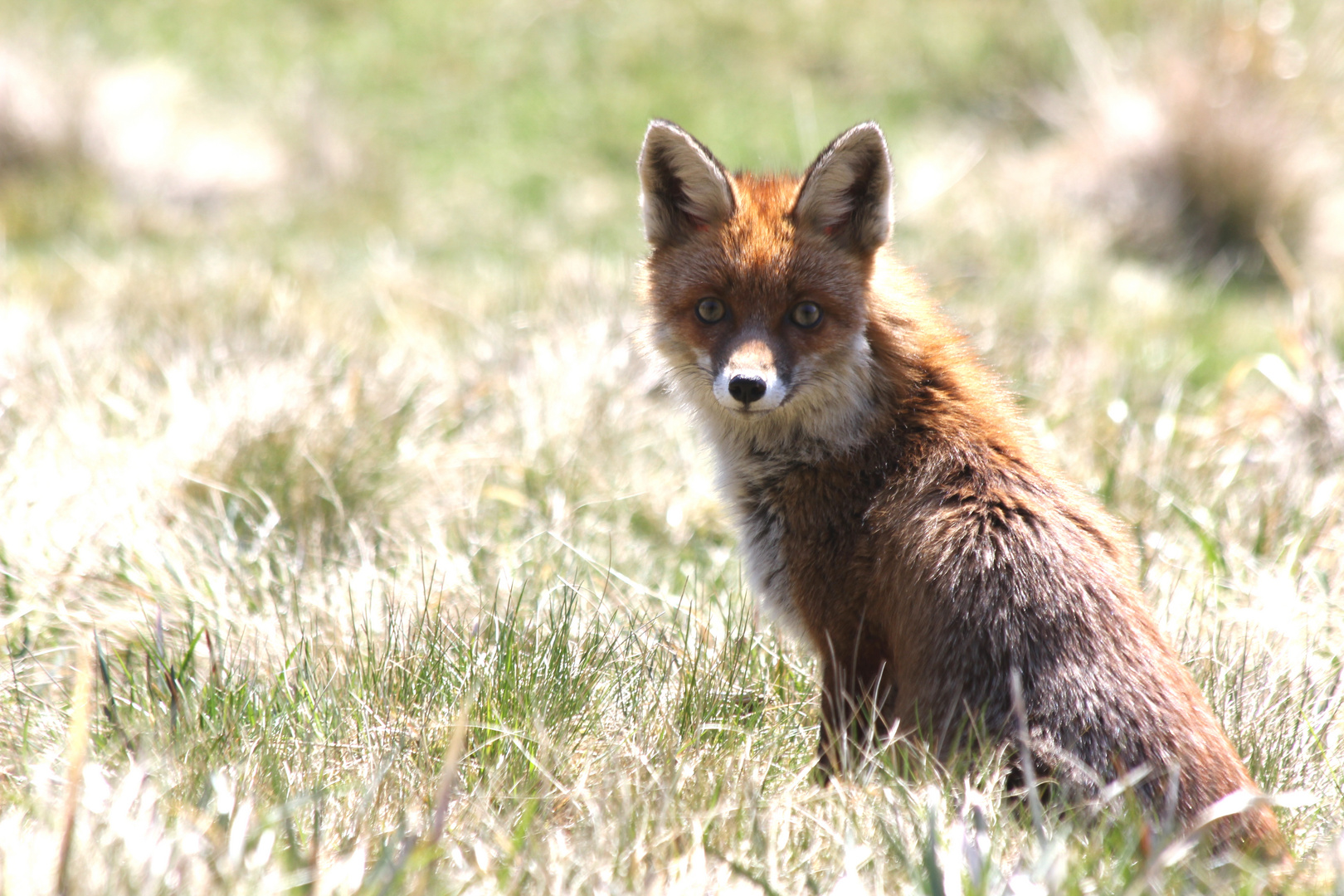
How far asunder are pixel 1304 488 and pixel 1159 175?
633cm

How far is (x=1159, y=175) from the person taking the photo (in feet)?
34.3

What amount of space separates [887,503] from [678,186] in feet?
4.66

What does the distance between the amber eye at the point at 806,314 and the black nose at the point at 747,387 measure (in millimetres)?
366

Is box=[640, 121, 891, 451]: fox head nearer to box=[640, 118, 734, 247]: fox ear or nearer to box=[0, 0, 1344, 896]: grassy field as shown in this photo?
box=[640, 118, 734, 247]: fox ear

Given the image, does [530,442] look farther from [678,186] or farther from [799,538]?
[799,538]

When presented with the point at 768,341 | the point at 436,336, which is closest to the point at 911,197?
the point at 436,336

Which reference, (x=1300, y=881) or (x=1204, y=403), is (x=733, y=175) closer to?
(x=1300, y=881)

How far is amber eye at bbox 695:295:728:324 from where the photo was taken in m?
3.71

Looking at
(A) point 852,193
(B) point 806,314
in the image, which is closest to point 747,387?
(B) point 806,314

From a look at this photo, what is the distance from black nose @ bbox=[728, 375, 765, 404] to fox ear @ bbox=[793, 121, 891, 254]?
699 mm

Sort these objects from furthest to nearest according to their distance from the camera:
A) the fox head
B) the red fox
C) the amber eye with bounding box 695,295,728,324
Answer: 1. the amber eye with bounding box 695,295,728,324
2. the fox head
3. the red fox

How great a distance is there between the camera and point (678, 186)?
3.99 m

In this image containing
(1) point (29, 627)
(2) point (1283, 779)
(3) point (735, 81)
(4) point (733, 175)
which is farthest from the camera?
(3) point (735, 81)

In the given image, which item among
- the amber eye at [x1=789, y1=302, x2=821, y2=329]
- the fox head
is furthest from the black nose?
the amber eye at [x1=789, y1=302, x2=821, y2=329]
